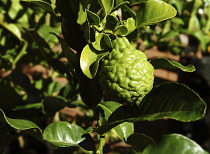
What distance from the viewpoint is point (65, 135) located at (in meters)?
Answer: 0.60

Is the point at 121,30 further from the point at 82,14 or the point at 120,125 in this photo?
the point at 120,125

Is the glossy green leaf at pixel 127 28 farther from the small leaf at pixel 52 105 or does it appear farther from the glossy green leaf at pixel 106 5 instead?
the small leaf at pixel 52 105

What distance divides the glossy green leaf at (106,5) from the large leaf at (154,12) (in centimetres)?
6

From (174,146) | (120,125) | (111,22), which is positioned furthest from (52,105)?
(174,146)

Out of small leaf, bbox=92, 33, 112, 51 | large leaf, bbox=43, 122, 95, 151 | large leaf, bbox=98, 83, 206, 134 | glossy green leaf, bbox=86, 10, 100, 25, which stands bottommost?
large leaf, bbox=43, 122, 95, 151

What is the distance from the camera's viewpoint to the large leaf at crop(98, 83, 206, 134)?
0.47 metres

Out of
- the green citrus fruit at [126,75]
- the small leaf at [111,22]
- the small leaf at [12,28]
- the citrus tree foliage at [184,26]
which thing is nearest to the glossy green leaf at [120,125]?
the green citrus fruit at [126,75]

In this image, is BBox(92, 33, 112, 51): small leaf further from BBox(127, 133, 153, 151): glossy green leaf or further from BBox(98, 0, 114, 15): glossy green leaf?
BBox(127, 133, 153, 151): glossy green leaf

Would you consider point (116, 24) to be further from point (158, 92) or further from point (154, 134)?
point (154, 134)

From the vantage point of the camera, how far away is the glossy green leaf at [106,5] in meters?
0.59

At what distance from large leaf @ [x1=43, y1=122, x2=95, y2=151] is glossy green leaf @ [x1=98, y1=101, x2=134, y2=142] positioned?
8cm

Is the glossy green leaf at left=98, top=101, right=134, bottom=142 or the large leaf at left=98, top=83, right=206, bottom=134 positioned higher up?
the large leaf at left=98, top=83, right=206, bottom=134

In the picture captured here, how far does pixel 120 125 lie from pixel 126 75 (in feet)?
0.53

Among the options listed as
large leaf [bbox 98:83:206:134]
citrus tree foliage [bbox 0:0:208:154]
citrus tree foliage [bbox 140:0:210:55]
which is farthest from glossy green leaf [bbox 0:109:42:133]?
citrus tree foliage [bbox 140:0:210:55]
